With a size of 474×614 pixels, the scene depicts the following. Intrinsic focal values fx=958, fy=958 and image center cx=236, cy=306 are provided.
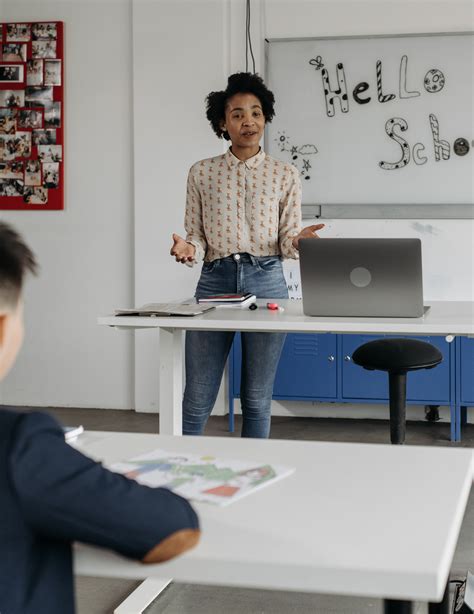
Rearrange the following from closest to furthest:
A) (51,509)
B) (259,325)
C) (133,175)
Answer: (51,509)
(259,325)
(133,175)

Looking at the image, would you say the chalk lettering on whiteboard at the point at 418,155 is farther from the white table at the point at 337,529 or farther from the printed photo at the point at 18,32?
the white table at the point at 337,529

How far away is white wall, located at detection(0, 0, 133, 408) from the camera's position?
5531mm

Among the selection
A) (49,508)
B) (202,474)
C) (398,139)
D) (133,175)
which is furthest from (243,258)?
(133,175)

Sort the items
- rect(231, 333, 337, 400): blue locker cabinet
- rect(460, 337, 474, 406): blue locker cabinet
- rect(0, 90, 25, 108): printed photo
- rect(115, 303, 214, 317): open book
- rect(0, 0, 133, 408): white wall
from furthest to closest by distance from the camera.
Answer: rect(0, 90, 25, 108): printed photo < rect(0, 0, 133, 408): white wall < rect(231, 333, 337, 400): blue locker cabinet < rect(460, 337, 474, 406): blue locker cabinet < rect(115, 303, 214, 317): open book

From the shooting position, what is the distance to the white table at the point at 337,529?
0.97 meters

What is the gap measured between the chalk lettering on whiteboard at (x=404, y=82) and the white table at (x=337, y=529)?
3940mm

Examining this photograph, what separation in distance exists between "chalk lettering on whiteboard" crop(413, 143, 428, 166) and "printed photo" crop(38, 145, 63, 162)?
2038mm

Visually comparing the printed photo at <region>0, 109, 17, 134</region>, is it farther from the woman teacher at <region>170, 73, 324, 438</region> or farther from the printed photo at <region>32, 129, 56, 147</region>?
the woman teacher at <region>170, 73, 324, 438</region>

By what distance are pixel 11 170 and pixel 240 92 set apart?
2.77m

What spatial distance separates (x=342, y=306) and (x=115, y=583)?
42.9 inches

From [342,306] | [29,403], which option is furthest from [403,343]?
[29,403]

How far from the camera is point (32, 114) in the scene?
5621 mm

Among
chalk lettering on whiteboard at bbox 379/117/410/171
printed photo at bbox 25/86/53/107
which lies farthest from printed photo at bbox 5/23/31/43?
chalk lettering on whiteboard at bbox 379/117/410/171

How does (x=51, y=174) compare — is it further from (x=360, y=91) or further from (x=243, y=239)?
(x=243, y=239)
